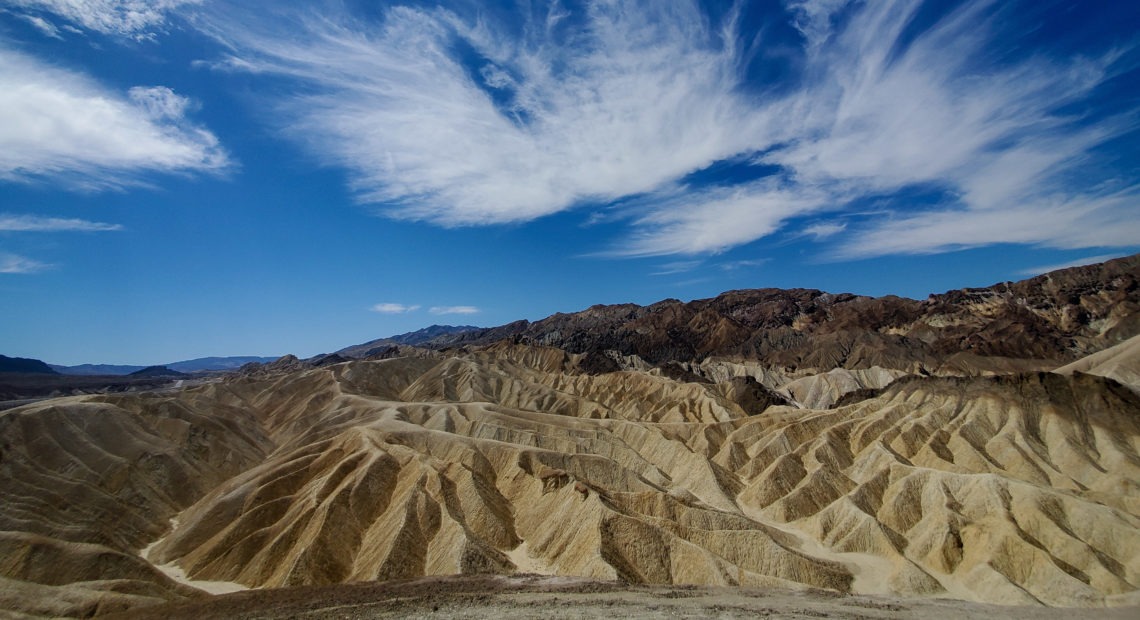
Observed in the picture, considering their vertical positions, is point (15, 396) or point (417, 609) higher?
point (15, 396)

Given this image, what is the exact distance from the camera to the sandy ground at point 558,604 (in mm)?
36312

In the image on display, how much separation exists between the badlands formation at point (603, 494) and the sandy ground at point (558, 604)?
2513mm

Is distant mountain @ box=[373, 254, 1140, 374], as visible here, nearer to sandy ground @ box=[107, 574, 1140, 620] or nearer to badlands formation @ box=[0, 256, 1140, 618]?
badlands formation @ box=[0, 256, 1140, 618]

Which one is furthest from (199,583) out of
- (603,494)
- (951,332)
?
(951,332)

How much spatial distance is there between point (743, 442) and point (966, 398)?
32383mm

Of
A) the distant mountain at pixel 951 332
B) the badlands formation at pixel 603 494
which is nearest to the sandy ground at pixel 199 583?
the badlands formation at pixel 603 494

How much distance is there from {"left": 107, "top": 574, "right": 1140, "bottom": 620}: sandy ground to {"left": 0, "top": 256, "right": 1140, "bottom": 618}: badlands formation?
2.51 m

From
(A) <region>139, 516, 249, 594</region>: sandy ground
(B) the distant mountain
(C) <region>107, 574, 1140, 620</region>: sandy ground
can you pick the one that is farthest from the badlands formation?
(B) the distant mountain

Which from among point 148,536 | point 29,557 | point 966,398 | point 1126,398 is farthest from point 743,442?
point 29,557

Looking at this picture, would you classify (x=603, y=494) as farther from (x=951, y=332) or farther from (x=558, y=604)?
(x=951, y=332)

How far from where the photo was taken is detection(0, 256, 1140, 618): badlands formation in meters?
47.6

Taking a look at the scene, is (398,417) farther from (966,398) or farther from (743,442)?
(966,398)

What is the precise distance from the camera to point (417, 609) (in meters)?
37.0

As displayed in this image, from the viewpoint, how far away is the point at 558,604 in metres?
37.8
